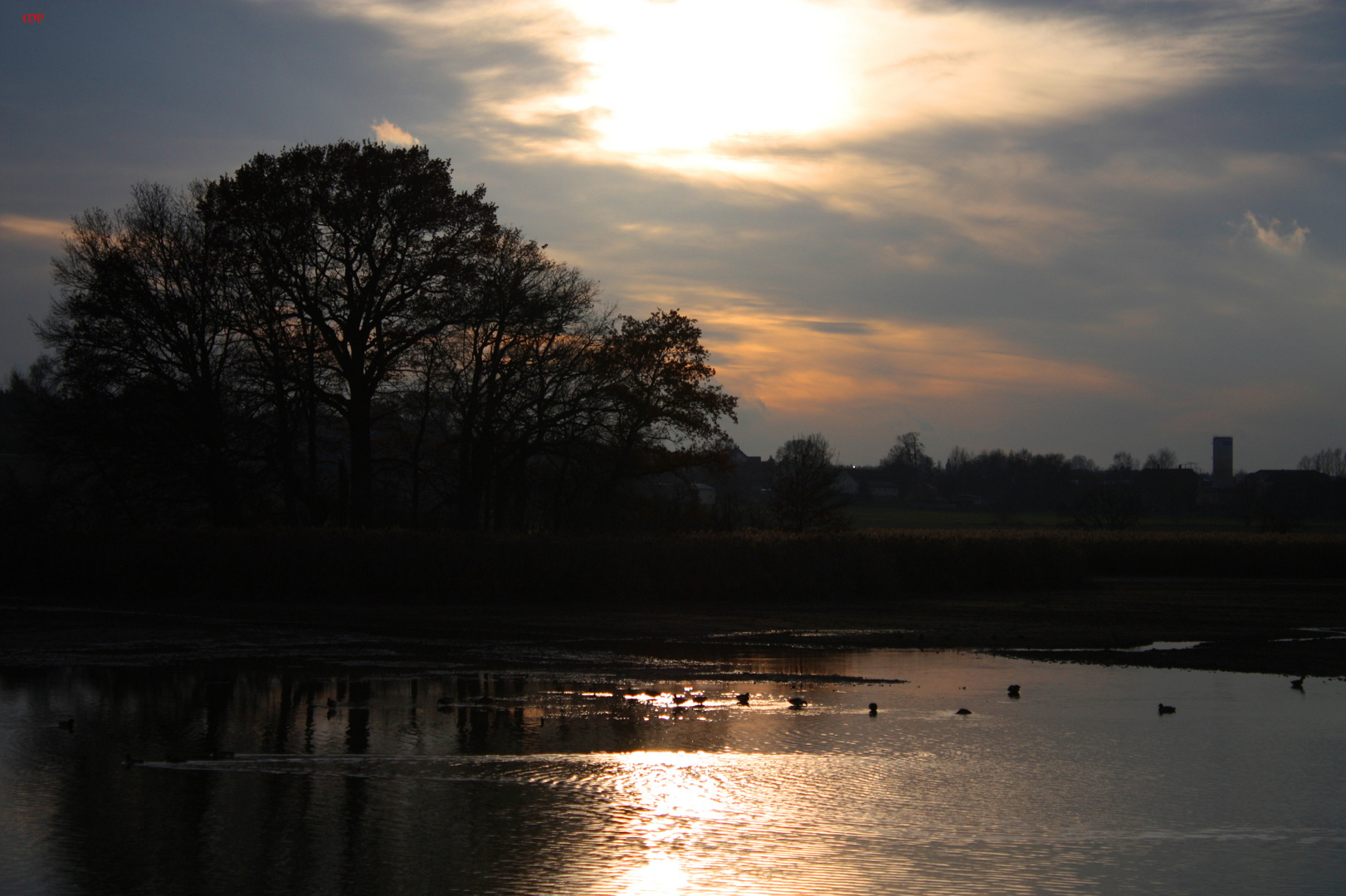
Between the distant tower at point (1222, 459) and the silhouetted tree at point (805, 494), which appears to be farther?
the distant tower at point (1222, 459)

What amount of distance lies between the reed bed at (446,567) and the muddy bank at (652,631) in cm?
107

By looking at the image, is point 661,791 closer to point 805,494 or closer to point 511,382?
point 511,382

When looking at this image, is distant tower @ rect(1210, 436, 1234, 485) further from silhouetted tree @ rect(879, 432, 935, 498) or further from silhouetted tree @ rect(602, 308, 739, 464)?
silhouetted tree @ rect(602, 308, 739, 464)

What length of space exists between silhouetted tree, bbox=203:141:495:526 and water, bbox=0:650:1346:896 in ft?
73.1

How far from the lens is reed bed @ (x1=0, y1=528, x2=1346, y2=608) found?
2792 centimetres

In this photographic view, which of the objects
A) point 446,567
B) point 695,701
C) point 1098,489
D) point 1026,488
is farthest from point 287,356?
point 1026,488

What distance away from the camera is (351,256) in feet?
114

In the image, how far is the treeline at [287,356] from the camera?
33188 millimetres

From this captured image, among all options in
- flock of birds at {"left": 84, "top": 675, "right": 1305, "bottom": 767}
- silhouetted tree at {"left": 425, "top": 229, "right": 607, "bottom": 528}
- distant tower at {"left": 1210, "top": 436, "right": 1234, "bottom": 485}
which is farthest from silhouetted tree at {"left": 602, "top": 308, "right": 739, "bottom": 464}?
distant tower at {"left": 1210, "top": 436, "right": 1234, "bottom": 485}

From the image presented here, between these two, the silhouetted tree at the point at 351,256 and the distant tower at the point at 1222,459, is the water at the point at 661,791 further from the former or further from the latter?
the distant tower at the point at 1222,459

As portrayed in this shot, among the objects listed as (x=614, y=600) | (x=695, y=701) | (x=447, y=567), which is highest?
(x=447, y=567)

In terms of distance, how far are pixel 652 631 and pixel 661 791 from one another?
1297cm

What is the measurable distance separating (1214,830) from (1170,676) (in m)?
7.82

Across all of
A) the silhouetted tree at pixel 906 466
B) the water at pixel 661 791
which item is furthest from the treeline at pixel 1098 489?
the water at pixel 661 791
